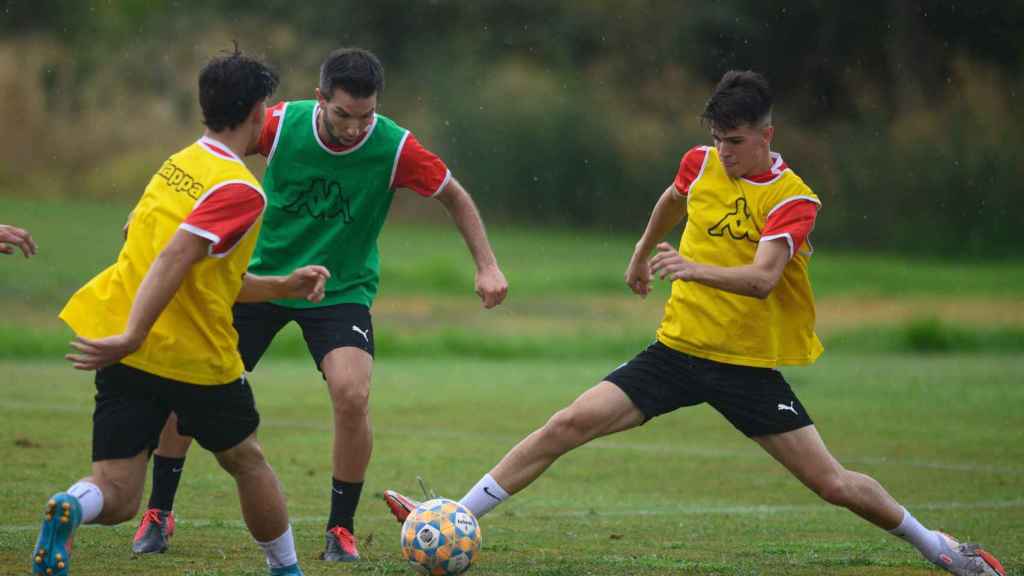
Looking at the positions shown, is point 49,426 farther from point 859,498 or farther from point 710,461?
point 859,498

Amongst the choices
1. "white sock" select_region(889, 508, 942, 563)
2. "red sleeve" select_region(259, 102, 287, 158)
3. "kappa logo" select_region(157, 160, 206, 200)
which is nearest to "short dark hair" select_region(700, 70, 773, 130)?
"white sock" select_region(889, 508, 942, 563)

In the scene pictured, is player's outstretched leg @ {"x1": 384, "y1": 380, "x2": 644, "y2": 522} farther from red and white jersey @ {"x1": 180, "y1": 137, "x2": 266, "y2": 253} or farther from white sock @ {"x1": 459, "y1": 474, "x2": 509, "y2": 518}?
red and white jersey @ {"x1": 180, "y1": 137, "x2": 266, "y2": 253}

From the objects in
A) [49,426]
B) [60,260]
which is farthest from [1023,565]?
[60,260]

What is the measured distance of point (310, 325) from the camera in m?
6.90

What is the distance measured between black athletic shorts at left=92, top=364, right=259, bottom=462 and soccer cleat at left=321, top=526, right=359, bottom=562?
1.30 metres

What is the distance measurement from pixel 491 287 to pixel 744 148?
4.05 ft

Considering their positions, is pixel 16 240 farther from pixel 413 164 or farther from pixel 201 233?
pixel 413 164

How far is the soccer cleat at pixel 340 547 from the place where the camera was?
258 inches

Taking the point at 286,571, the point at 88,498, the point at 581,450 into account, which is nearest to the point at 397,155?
the point at 286,571

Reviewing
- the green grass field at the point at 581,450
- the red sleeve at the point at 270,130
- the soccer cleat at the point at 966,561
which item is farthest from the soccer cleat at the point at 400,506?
the soccer cleat at the point at 966,561

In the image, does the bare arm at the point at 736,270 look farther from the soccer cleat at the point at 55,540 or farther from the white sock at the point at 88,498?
the soccer cleat at the point at 55,540

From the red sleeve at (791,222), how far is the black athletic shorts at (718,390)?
1.81 ft

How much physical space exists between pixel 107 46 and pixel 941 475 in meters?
28.5

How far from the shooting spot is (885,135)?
29422mm
